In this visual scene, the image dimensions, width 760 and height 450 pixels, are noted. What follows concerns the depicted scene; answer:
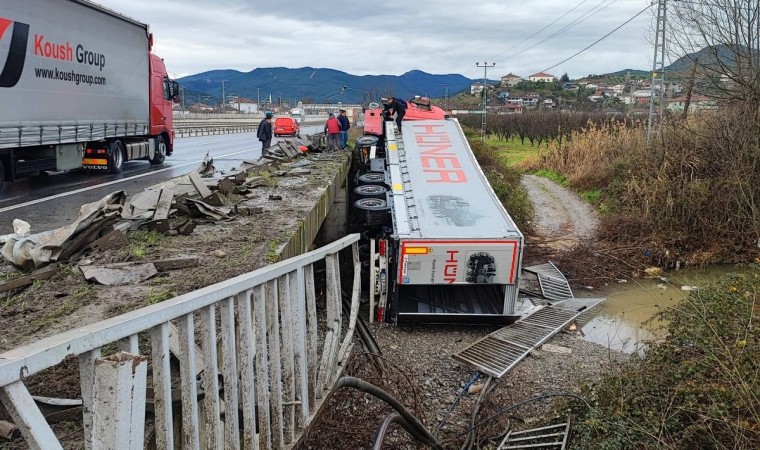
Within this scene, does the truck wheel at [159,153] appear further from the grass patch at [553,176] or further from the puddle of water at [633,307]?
the grass patch at [553,176]

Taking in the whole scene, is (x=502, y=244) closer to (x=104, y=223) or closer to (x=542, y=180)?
(x=104, y=223)

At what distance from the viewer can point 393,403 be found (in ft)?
11.8

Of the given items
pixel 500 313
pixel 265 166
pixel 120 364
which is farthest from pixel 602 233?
pixel 120 364

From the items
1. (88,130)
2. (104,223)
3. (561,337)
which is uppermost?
(88,130)

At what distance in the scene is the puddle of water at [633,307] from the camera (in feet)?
27.0

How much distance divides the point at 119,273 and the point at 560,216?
45.7ft

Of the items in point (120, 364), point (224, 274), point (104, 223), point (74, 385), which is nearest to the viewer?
point (120, 364)

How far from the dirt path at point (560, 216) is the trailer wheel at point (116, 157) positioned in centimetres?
1132

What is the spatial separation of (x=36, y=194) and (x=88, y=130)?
10.4ft

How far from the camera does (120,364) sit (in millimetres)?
1438

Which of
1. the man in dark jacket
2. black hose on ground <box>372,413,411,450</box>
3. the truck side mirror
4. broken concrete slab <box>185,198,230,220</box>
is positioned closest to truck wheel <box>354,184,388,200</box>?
the man in dark jacket

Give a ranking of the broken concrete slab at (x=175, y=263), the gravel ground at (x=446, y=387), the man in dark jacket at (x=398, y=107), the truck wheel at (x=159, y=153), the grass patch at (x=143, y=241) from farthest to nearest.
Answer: the truck wheel at (x=159, y=153) < the man in dark jacket at (x=398, y=107) < the grass patch at (x=143, y=241) < the broken concrete slab at (x=175, y=263) < the gravel ground at (x=446, y=387)

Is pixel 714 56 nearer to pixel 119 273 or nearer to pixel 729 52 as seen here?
pixel 729 52

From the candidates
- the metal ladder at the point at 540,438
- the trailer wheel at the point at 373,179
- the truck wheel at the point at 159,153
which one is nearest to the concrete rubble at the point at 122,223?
the trailer wheel at the point at 373,179
